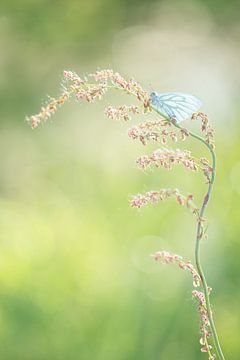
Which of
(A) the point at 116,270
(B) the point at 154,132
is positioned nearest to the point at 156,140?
(B) the point at 154,132

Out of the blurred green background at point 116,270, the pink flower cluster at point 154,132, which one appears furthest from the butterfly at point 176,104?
the blurred green background at point 116,270

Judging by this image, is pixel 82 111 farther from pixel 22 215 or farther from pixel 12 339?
pixel 12 339

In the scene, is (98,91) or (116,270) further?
(116,270)

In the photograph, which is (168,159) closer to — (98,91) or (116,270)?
(98,91)

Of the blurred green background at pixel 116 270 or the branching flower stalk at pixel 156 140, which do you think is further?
the blurred green background at pixel 116 270

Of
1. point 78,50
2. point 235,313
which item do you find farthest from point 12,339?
point 78,50

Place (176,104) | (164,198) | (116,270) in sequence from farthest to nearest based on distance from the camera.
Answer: (116,270), (176,104), (164,198)

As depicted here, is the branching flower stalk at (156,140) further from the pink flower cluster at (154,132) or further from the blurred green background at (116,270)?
the blurred green background at (116,270)
